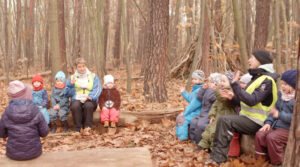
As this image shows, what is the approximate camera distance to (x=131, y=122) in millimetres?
5805

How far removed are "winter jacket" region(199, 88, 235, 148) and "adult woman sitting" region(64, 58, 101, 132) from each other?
8.39 ft

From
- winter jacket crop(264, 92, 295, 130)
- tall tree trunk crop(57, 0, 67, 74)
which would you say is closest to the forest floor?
winter jacket crop(264, 92, 295, 130)

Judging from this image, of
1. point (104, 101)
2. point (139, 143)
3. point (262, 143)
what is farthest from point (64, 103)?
point (262, 143)

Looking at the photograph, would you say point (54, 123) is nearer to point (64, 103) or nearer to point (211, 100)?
point (64, 103)

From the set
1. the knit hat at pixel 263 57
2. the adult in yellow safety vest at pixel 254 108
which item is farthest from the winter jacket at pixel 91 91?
the knit hat at pixel 263 57

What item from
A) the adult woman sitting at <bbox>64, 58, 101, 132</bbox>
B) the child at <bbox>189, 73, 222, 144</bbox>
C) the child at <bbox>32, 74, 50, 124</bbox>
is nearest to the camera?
the child at <bbox>189, 73, 222, 144</bbox>

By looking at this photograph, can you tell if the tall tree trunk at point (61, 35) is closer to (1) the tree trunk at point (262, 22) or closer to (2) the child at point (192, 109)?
(2) the child at point (192, 109)

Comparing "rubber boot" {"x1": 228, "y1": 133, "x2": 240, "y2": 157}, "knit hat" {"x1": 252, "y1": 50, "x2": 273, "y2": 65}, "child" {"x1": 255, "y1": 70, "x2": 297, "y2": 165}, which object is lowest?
"rubber boot" {"x1": 228, "y1": 133, "x2": 240, "y2": 157}

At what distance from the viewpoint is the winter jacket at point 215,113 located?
12.9 feet

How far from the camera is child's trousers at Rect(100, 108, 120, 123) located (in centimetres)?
557

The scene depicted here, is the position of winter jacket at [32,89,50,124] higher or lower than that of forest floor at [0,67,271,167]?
higher

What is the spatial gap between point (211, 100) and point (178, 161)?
114cm

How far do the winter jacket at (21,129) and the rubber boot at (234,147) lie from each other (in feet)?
8.20

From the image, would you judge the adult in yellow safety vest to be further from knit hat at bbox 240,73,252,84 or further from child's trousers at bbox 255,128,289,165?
knit hat at bbox 240,73,252,84
